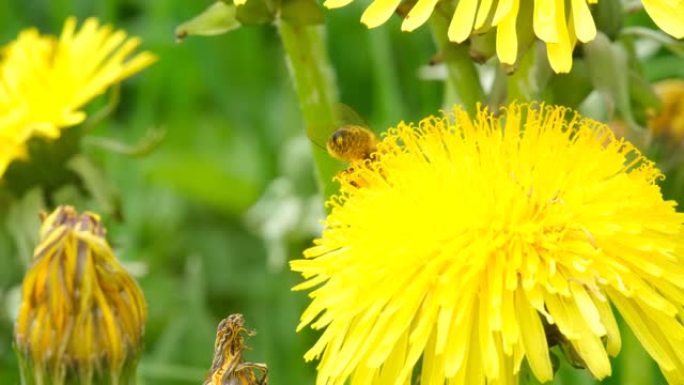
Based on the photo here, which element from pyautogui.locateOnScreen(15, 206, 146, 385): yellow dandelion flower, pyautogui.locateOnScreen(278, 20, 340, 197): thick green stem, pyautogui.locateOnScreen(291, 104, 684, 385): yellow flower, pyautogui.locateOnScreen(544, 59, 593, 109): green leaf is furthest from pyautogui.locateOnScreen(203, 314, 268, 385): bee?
pyautogui.locateOnScreen(544, 59, 593, 109): green leaf

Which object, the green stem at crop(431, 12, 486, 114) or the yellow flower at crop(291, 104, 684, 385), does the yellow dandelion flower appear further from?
the green stem at crop(431, 12, 486, 114)

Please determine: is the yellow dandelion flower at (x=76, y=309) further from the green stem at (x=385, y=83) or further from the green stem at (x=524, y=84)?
the green stem at (x=385, y=83)

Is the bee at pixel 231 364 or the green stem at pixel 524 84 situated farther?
the green stem at pixel 524 84

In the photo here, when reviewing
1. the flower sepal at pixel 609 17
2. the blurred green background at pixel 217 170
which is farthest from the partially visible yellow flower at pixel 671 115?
the flower sepal at pixel 609 17

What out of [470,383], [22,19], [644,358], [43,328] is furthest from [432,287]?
[22,19]

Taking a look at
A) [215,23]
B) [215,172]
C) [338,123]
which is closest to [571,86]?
[338,123]

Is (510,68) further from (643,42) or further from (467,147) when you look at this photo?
(643,42)

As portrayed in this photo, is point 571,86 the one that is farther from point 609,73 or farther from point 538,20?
point 538,20
